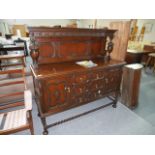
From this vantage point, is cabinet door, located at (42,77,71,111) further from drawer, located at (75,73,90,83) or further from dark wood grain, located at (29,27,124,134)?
drawer, located at (75,73,90,83)

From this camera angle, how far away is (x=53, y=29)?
173cm

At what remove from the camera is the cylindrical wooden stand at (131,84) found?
7.66ft

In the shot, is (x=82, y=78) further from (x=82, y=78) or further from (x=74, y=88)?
(x=74, y=88)

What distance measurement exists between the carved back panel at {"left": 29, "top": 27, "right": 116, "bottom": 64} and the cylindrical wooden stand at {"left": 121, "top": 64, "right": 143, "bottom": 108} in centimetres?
66

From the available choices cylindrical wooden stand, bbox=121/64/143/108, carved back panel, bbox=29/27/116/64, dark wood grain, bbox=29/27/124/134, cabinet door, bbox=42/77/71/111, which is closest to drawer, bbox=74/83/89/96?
dark wood grain, bbox=29/27/124/134

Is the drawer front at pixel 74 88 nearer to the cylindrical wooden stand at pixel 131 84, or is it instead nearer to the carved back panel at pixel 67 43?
the cylindrical wooden stand at pixel 131 84

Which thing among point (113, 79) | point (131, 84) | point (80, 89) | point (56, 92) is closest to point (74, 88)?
point (80, 89)

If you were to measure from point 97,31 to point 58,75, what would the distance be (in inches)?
45.8

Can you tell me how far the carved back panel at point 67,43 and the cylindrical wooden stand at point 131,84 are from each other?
0.66 metres

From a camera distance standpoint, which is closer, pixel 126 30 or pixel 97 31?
pixel 97 31

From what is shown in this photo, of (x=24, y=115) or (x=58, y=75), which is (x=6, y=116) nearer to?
(x=24, y=115)

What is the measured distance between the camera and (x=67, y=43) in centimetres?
203

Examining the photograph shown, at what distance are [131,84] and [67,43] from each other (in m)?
1.46
